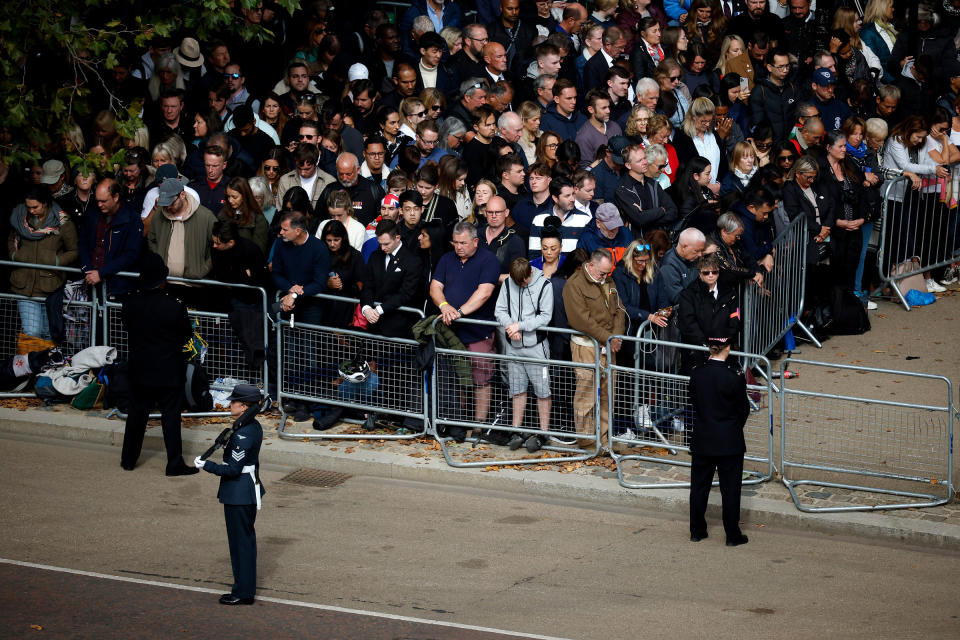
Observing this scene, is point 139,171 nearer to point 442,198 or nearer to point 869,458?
point 442,198

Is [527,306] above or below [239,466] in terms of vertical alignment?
above

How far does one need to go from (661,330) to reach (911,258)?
18.0ft

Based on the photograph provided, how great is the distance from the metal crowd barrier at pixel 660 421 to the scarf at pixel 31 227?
6.36 metres

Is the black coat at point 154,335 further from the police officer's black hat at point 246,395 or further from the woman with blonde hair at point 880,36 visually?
the woman with blonde hair at point 880,36

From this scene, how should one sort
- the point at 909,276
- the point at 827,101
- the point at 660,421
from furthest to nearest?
the point at 827,101
the point at 909,276
the point at 660,421

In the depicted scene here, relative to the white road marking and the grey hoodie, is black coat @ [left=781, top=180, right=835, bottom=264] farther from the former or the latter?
the white road marking

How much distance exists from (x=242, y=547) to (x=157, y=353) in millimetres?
3428

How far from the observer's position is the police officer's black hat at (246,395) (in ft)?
33.3

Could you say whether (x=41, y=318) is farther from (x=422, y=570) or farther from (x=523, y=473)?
(x=422, y=570)

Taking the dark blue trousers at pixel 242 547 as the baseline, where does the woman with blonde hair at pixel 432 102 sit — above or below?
above

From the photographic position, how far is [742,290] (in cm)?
1469

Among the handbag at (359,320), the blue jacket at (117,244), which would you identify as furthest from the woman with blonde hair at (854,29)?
the blue jacket at (117,244)

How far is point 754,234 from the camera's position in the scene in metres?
15.3

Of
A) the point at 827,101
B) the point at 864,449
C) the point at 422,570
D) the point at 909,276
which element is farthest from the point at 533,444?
the point at 827,101
